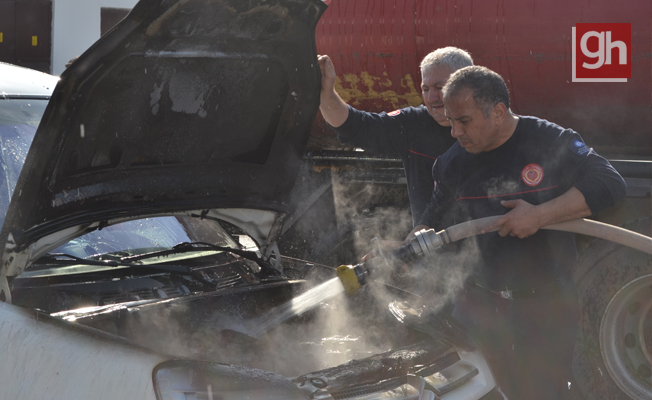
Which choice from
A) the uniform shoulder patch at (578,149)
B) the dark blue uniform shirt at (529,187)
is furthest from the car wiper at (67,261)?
the uniform shoulder patch at (578,149)

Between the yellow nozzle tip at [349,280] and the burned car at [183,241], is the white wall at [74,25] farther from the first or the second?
the yellow nozzle tip at [349,280]

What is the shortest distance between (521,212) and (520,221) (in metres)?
0.04

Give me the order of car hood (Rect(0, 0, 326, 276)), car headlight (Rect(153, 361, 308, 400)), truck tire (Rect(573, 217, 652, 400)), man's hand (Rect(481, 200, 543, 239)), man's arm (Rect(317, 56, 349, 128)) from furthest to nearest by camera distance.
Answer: truck tire (Rect(573, 217, 652, 400)) < man's arm (Rect(317, 56, 349, 128)) < man's hand (Rect(481, 200, 543, 239)) < car hood (Rect(0, 0, 326, 276)) < car headlight (Rect(153, 361, 308, 400))

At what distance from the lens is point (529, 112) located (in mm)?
4637

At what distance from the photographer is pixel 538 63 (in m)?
4.45

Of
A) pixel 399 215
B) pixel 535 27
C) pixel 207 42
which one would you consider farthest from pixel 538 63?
pixel 207 42

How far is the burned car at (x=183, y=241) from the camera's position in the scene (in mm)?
1956

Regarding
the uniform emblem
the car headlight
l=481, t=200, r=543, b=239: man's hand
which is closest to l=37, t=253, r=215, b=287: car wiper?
the car headlight

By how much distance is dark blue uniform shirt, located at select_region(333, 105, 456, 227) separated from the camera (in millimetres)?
3566

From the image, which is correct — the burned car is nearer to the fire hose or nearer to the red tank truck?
the fire hose

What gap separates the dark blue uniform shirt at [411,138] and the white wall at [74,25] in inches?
371

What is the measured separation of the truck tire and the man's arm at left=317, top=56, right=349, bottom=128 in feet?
5.45

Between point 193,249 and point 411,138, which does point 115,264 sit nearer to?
point 193,249

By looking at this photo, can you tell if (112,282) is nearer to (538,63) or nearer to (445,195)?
(445,195)
